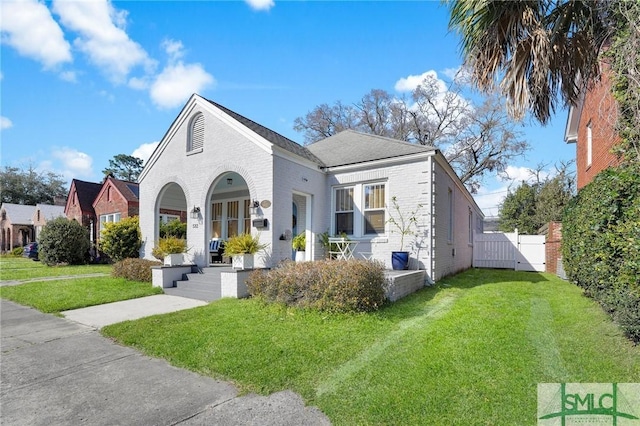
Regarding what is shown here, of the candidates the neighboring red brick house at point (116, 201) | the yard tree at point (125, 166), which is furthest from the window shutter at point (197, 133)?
the yard tree at point (125, 166)

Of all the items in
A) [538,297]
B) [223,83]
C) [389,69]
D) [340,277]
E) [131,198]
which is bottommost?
[538,297]

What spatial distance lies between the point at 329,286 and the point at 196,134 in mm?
8203

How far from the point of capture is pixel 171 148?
12.6 meters

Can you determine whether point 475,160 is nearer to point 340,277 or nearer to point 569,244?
point 569,244

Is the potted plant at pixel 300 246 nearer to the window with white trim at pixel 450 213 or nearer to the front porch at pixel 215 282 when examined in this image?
the front porch at pixel 215 282

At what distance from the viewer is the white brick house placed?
9977 mm

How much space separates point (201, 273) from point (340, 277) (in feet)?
18.9

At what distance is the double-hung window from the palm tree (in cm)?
537

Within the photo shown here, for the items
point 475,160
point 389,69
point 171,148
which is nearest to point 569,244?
point 389,69

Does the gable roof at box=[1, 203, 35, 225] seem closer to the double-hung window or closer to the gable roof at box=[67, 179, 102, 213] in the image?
the gable roof at box=[67, 179, 102, 213]

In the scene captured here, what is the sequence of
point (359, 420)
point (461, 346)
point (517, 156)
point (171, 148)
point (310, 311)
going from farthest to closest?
point (517, 156) → point (171, 148) → point (310, 311) → point (461, 346) → point (359, 420)

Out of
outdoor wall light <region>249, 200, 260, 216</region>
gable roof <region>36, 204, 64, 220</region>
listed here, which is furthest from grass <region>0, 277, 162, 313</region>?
gable roof <region>36, 204, 64, 220</region>

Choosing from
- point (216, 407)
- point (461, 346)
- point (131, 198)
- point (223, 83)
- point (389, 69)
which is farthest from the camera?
point (131, 198)

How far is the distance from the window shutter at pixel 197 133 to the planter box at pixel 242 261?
480 cm
